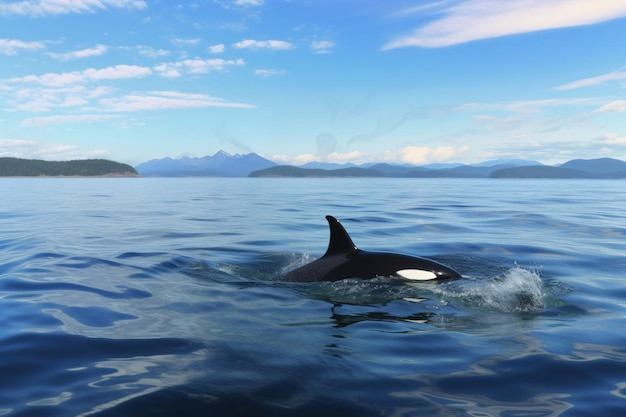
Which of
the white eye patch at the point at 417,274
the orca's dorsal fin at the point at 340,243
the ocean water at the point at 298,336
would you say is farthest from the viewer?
the orca's dorsal fin at the point at 340,243

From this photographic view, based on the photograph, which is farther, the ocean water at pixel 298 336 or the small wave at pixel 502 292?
the small wave at pixel 502 292

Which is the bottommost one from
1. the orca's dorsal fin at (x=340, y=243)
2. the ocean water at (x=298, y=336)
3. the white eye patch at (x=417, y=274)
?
the ocean water at (x=298, y=336)

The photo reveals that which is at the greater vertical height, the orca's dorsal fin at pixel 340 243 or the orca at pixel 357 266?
the orca's dorsal fin at pixel 340 243

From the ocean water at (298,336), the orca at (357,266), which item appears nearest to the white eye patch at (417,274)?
the orca at (357,266)

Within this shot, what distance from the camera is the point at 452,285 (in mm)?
9586

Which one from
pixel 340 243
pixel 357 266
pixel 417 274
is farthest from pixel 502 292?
pixel 340 243

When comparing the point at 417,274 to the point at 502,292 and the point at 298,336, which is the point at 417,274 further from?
the point at 298,336

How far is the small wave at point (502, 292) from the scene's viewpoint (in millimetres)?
8188

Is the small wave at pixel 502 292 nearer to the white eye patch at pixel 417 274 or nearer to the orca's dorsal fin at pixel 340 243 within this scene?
the white eye patch at pixel 417 274

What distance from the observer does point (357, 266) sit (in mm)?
9953

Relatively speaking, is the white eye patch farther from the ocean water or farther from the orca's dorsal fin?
the orca's dorsal fin

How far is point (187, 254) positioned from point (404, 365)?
9.65m

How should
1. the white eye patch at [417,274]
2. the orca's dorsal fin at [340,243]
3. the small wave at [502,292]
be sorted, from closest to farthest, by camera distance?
1. the small wave at [502,292]
2. the white eye patch at [417,274]
3. the orca's dorsal fin at [340,243]

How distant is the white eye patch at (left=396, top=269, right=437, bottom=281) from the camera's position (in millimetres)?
9820
